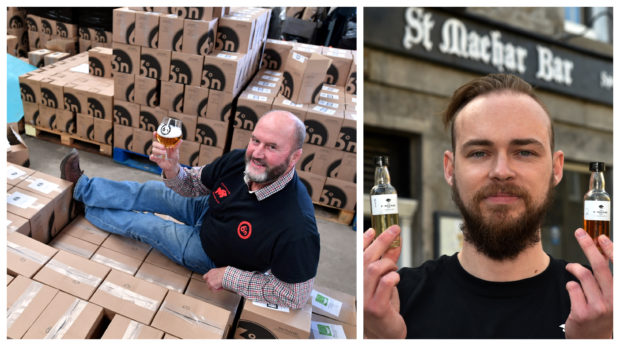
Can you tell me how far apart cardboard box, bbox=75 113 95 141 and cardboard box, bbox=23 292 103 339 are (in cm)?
304

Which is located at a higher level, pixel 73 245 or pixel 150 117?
pixel 150 117

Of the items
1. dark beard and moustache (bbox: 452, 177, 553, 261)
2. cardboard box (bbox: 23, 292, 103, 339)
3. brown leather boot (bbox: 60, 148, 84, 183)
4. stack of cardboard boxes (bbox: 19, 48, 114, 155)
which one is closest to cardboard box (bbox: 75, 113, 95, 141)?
stack of cardboard boxes (bbox: 19, 48, 114, 155)

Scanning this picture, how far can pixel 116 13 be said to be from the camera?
13.1ft

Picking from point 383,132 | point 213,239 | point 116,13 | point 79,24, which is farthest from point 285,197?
point 79,24

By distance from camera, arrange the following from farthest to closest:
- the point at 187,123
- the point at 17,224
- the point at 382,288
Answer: the point at 187,123, the point at 17,224, the point at 382,288

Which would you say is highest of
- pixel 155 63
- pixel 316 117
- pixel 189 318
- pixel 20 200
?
pixel 155 63

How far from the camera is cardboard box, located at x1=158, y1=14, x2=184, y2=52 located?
393cm

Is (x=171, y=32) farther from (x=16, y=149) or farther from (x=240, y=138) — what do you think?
(x=16, y=149)

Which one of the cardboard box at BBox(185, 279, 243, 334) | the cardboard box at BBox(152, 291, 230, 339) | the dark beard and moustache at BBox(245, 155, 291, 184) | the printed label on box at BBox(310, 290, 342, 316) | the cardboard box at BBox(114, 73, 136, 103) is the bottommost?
the printed label on box at BBox(310, 290, 342, 316)

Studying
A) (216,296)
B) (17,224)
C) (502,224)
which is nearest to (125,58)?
(17,224)

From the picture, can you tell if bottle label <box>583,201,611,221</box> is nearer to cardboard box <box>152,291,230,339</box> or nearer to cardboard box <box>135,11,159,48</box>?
cardboard box <box>152,291,230,339</box>

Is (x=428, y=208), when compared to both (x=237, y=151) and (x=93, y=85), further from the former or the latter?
(x=93, y=85)

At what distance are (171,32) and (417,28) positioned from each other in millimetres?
2825

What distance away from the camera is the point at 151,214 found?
287cm
